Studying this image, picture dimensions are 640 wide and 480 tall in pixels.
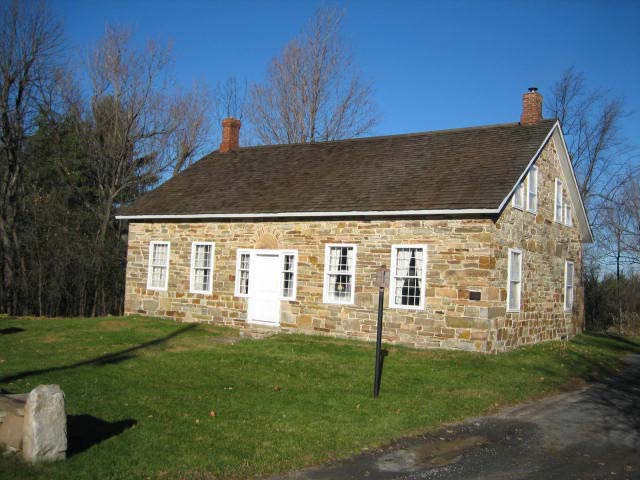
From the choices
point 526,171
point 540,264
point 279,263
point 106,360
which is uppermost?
point 526,171

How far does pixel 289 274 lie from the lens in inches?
723

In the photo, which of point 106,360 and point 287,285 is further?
point 287,285

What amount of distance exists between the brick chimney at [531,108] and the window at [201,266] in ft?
34.9

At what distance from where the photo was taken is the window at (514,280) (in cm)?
1592

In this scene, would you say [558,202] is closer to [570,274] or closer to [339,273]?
[570,274]

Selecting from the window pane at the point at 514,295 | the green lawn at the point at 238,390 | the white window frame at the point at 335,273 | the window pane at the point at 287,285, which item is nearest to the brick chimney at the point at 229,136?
the window pane at the point at 287,285

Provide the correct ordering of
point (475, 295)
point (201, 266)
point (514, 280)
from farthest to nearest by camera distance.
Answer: point (201, 266)
point (514, 280)
point (475, 295)

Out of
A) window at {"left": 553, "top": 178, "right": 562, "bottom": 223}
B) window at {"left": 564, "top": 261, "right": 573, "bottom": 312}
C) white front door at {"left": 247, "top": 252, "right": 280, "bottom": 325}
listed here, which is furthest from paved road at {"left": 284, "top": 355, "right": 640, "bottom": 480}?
window at {"left": 564, "top": 261, "right": 573, "bottom": 312}

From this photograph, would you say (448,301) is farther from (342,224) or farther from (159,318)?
(159,318)

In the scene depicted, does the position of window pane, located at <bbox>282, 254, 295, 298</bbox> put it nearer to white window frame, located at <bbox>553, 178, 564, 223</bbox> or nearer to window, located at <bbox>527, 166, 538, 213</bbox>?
window, located at <bbox>527, 166, 538, 213</bbox>

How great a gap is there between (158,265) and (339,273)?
24.3ft

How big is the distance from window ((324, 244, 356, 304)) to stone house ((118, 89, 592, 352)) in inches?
1.6

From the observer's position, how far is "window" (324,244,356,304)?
1694 cm

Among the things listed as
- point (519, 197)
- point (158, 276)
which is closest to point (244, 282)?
point (158, 276)
